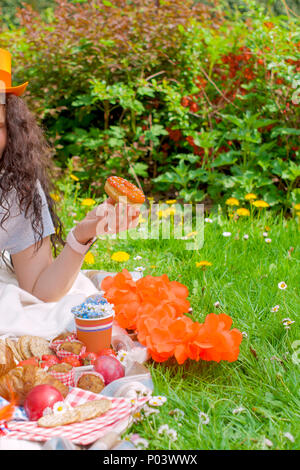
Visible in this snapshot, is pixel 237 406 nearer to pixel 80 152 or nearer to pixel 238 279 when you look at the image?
pixel 238 279

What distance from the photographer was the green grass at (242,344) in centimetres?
117

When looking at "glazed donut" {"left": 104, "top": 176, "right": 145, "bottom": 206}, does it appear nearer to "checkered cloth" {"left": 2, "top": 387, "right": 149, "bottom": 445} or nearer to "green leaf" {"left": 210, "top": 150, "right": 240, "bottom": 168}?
"checkered cloth" {"left": 2, "top": 387, "right": 149, "bottom": 445}

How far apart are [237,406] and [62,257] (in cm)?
84

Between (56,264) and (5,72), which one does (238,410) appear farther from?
(5,72)

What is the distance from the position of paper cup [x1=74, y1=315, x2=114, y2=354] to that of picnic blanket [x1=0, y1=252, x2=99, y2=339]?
0.16 metres

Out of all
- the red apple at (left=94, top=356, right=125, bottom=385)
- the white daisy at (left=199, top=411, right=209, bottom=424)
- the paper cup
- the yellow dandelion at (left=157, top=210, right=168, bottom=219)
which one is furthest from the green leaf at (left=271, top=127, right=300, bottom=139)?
the white daisy at (left=199, top=411, right=209, bottom=424)

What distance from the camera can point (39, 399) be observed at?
119 centimetres

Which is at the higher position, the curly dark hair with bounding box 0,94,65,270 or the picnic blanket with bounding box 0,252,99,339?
the curly dark hair with bounding box 0,94,65,270

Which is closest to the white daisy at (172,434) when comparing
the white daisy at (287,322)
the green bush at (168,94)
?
the white daisy at (287,322)

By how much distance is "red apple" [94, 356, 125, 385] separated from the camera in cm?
140

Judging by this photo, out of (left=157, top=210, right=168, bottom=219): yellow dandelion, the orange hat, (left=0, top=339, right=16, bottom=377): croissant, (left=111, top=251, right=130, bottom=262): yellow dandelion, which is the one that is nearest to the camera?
(left=0, top=339, right=16, bottom=377): croissant

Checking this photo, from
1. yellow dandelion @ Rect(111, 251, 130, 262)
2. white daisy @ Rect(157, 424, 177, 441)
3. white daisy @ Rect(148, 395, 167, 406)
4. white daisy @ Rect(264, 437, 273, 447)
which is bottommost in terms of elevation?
yellow dandelion @ Rect(111, 251, 130, 262)

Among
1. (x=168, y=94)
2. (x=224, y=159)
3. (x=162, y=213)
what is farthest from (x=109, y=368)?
(x=168, y=94)

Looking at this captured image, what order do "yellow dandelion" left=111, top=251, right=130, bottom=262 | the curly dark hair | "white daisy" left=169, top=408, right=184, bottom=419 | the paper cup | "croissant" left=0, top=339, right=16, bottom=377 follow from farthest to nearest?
"yellow dandelion" left=111, top=251, right=130, bottom=262 → the curly dark hair → the paper cup → "croissant" left=0, top=339, right=16, bottom=377 → "white daisy" left=169, top=408, right=184, bottom=419
